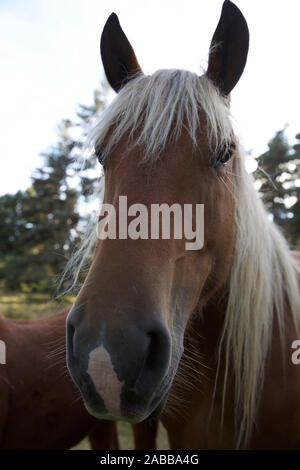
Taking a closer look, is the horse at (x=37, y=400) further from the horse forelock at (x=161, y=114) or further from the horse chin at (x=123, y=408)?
the horse forelock at (x=161, y=114)

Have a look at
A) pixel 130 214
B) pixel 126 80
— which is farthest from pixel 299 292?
pixel 126 80

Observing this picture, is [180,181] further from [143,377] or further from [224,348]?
[224,348]

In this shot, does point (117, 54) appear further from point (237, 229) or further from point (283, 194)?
point (283, 194)

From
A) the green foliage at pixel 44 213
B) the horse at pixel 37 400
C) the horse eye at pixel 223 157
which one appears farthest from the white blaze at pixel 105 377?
the green foliage at pixel 44 213

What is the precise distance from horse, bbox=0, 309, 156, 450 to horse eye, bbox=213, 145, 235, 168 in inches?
74.8

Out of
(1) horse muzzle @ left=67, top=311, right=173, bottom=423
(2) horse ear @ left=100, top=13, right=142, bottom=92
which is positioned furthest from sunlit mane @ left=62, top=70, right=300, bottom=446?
(1) horse muzzle @ left=67, top=311, right=173, bottom=423

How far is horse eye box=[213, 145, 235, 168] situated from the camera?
154 cm

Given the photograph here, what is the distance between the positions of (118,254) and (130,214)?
0.18m

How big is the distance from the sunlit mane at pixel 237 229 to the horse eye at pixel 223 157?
0.16 ft

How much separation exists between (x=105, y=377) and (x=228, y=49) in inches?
65.4

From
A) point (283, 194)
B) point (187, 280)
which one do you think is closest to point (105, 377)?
point (187, 280)

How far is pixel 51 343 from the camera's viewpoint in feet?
9.55
